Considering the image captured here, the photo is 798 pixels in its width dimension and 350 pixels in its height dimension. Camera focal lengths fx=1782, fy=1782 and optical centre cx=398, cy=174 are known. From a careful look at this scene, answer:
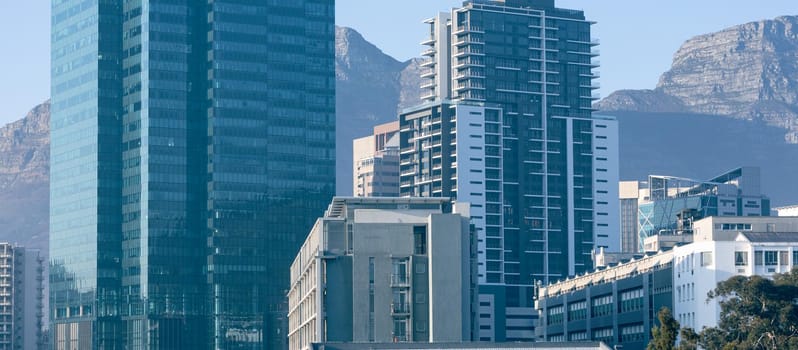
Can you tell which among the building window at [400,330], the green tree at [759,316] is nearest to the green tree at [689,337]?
the green tree at [759,316]

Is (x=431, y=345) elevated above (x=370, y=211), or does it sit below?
below

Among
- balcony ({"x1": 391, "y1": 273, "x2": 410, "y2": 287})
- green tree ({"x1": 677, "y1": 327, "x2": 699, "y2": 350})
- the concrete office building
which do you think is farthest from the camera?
balcony ({"x1": 391, "y1": 273, "x2": 410, "y2": 287})

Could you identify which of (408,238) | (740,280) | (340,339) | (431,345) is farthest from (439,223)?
(431,345)

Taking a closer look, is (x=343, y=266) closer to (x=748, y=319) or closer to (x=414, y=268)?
(x=414, y=268)

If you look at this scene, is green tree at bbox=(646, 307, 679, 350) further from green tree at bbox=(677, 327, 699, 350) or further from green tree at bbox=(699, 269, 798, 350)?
green tree at bbox=(699, 269, 798, 350)

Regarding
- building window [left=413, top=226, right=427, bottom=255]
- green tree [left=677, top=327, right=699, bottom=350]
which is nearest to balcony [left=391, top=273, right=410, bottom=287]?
building window [left=413, top=226, right=427, bottom=255]

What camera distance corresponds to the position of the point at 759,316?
181875 mm

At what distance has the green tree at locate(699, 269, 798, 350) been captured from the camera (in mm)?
178000

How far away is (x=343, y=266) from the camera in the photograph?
7534 inches

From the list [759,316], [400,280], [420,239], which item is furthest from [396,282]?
[759,316]

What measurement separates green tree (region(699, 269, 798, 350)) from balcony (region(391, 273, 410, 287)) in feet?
105

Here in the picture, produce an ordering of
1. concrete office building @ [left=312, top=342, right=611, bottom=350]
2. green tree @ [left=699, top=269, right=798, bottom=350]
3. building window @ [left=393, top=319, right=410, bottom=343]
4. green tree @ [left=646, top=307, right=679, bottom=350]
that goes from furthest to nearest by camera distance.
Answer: building window @ [left=393, top=319, right=410, bottom=343], green tree @ [left=699, top=269, right=798, bottom=350], concrete office building @ [left=312, top=342, right=611, bottom=350], green tree @ [left=646, top=307, right=679, bottom=350]

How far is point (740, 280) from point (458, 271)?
2954cm

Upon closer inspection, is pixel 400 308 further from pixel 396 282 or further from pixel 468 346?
pixel 468 346
